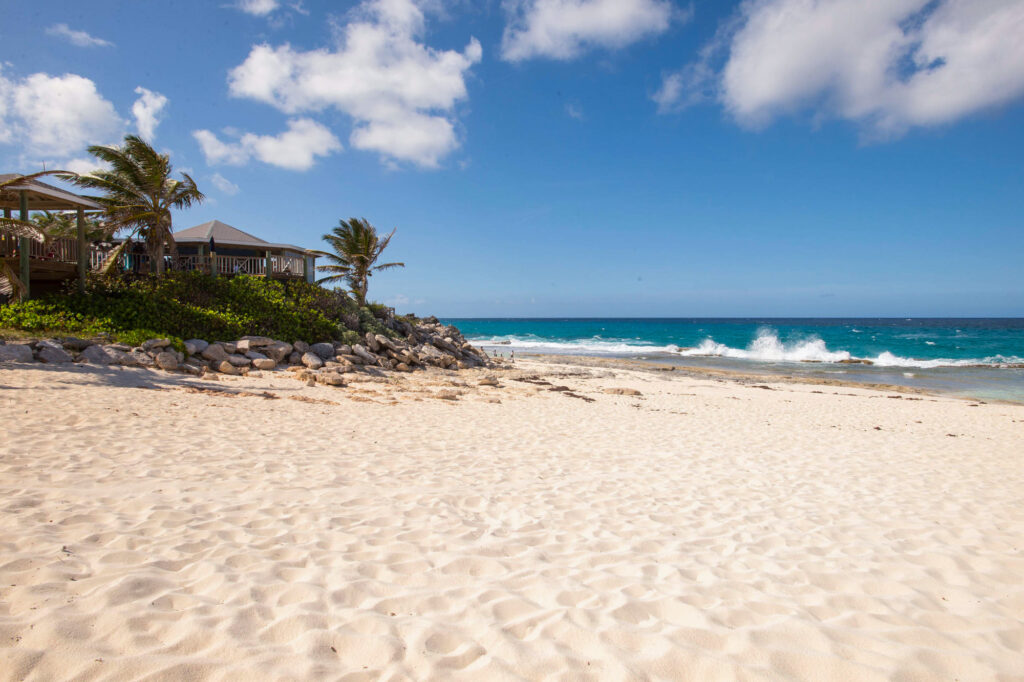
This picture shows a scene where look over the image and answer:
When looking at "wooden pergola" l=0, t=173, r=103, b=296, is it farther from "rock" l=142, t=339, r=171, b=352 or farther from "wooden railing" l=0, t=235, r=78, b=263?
"rock" l=142, t=339, r=171, b=352

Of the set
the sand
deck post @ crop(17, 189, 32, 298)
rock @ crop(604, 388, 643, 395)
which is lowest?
rock @ crop(604, 388, 643, 395)

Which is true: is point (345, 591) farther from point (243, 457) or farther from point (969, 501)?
point (969, 501)

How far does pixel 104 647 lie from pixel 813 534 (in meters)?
5.50

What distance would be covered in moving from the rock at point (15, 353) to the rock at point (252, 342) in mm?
4650

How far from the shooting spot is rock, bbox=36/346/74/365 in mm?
10797

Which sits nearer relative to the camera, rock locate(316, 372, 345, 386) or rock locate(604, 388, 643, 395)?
rock locate(316, 372, 345, 386)

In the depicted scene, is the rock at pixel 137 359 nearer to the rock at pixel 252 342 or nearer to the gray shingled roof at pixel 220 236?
the rock at pixel 252 342

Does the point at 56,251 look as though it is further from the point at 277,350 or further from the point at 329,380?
the point at 329,380

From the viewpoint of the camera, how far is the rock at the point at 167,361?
39.3 feet

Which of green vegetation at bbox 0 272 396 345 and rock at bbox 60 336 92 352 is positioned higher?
green vegetation at bbox 0 272 396 345

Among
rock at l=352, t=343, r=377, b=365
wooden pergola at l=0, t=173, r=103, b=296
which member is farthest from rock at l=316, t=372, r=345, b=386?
wooden pergola at l=0, t=173, r=103, b=296

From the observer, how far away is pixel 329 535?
4098 millimetres

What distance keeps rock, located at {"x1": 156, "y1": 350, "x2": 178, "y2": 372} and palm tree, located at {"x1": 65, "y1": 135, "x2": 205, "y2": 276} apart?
7.02 m

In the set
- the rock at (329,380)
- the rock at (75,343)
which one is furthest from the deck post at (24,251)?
the rock at (329,380)
